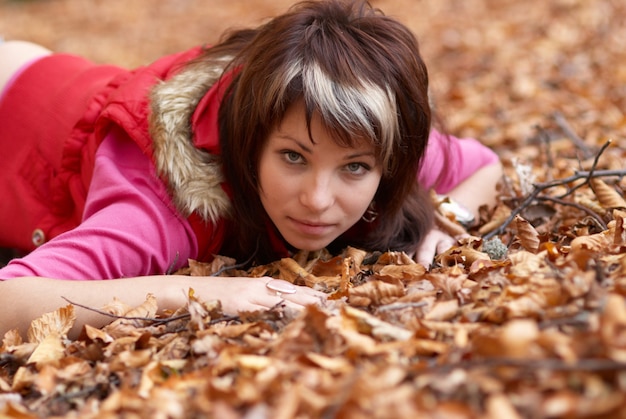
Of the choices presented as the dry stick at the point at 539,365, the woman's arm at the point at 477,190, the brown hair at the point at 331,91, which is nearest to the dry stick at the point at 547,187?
the woman's arm at the point at 477,190

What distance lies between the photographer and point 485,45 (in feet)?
21.3

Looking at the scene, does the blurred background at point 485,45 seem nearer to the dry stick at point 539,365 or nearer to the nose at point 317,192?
the nose at point 317,192

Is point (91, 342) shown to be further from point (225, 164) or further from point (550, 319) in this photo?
point (550, 319)

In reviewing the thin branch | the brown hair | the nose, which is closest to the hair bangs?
the brown hair

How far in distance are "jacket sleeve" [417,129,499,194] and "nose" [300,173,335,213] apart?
94 cm

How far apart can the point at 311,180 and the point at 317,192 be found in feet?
0.16

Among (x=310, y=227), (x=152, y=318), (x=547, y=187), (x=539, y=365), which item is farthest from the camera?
(x=547, y=187)

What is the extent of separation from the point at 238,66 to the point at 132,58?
5.26m

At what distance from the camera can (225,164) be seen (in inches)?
108

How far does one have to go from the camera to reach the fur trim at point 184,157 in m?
2.67

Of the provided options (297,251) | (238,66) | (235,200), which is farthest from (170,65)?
(297,251)

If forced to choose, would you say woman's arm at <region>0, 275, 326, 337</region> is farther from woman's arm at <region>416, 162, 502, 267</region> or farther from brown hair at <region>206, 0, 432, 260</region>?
woman's arm at <region>416, 162, 502, 267</region>

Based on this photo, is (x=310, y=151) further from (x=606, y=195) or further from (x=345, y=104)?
(x=606, y=195)

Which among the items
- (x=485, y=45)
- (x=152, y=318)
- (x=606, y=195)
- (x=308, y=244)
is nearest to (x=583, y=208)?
(x=606, y=195)
